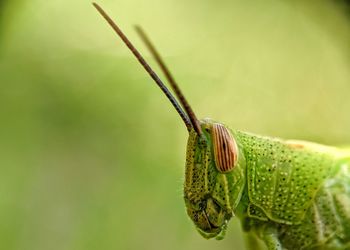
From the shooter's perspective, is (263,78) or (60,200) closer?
(60,200)

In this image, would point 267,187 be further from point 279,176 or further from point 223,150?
point 223,150

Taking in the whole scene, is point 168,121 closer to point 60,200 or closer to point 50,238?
point 60,200

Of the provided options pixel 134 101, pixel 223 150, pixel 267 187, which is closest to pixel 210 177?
pixel 223 150

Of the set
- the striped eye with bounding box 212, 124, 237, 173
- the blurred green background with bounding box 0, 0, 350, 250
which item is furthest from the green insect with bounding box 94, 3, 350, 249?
the blurred green background with bounding box 0, 0, 350, 250

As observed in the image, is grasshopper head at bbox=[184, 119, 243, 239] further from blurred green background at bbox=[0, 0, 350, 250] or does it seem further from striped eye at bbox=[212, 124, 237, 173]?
blurred green background at bbox=[0, 0, 350, 250]

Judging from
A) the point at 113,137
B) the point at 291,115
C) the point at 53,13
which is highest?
the point at 53,13

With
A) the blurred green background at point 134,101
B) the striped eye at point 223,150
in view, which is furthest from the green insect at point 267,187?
the blurred green background at point 134,101

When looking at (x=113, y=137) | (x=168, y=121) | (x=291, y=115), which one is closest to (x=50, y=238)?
(x=113, y=137)
